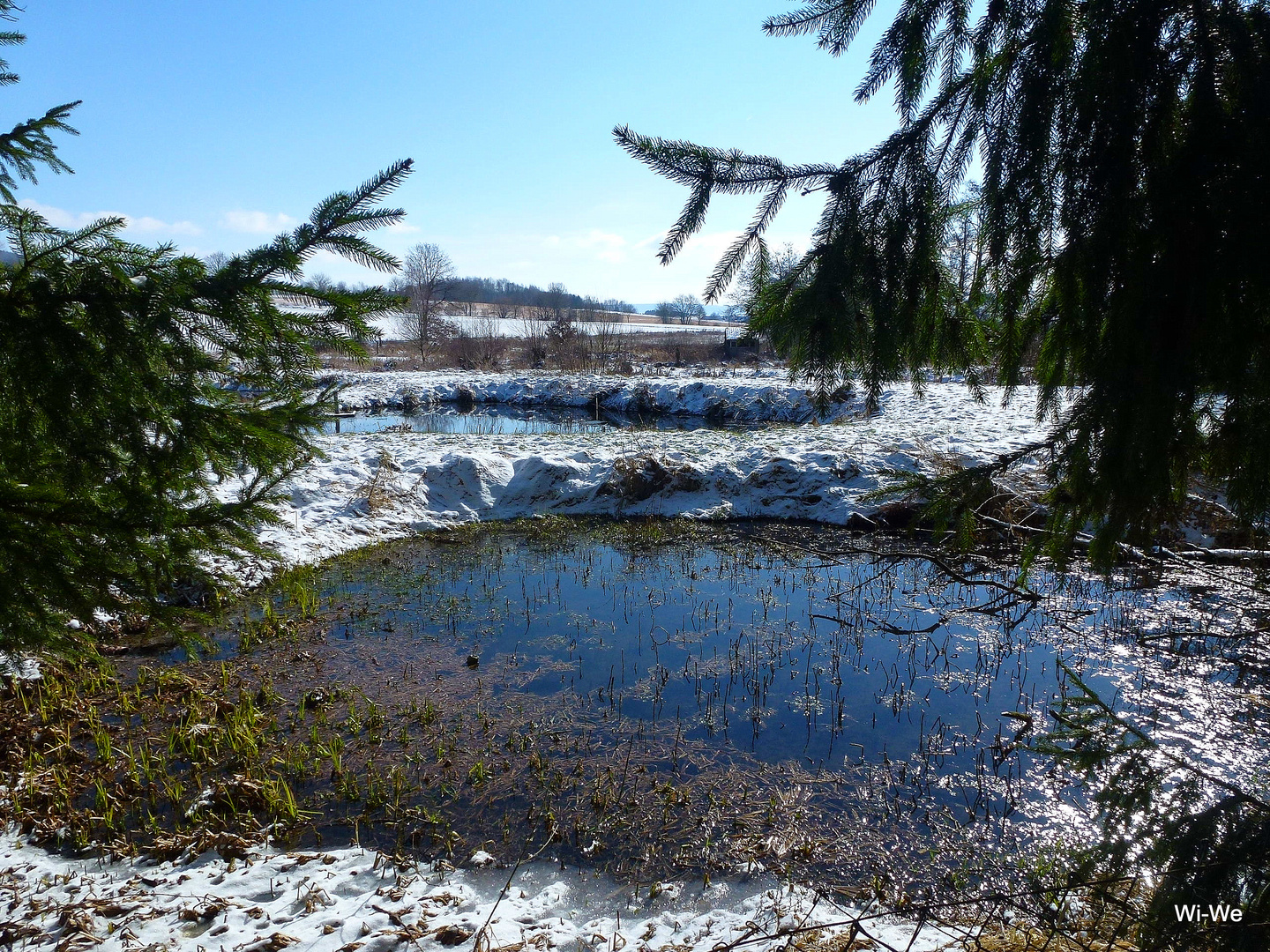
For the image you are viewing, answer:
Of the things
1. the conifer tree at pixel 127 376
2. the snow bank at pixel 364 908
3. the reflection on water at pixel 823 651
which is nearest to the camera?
the conifer tree at pixel 127 376

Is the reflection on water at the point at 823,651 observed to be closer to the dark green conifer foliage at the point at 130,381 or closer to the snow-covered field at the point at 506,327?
the dark green conifer foliage at the point at 130,381

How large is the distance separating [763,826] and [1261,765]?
350 centimetres

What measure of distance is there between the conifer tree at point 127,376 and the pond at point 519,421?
607 inches

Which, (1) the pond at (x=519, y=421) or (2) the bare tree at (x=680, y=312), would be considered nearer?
(1) the pond at (x=519, y=421)

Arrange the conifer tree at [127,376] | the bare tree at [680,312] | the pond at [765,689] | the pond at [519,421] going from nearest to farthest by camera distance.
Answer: the conifer tree at [127,376], the pond at [765,689], the pond at [519,421], the bare tree at [680,312]

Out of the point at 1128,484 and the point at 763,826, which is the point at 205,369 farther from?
the point at 763,826

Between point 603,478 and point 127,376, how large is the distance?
1100cm

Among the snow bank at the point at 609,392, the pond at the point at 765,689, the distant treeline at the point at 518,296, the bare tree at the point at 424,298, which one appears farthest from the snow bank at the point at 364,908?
the distant treeline at the point at 518,296

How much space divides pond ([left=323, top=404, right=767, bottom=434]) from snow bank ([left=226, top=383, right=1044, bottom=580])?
4877 millimetres

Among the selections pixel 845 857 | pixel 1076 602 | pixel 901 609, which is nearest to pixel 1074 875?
pixel 845 857

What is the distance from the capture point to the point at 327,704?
592 centimetres

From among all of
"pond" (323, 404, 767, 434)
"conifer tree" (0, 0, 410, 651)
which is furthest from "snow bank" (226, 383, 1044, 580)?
"conifer tree" (0, 0, 410, 651)

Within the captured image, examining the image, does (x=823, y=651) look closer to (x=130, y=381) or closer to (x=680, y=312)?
(x=130, y=381)

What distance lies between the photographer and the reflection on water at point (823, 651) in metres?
5.17
